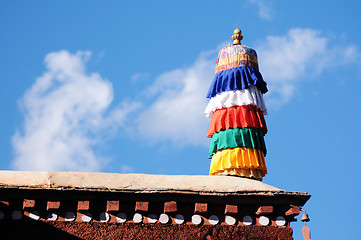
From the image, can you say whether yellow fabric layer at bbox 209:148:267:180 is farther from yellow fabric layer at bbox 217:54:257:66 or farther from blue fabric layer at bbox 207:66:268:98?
yellow fabric layer at bbox 217:54:257:66

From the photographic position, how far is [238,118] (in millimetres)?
15195

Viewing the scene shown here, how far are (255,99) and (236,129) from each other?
0.97 m

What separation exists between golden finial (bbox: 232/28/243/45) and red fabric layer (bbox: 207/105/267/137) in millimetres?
2152

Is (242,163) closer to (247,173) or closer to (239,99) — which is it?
(247,173)

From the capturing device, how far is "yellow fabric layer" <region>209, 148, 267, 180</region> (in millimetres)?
14516

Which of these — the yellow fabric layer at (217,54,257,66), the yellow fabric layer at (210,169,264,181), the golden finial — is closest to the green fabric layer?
the yellow fabric layer at (210,169,264,181)

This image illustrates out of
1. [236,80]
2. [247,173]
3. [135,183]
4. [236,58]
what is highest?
[236,58]

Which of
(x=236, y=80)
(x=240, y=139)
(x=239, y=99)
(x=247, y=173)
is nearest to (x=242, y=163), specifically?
(x=247, y=173)

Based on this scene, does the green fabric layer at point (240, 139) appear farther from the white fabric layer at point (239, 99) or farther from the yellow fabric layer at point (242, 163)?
the white fabric layer at point (239, 99)

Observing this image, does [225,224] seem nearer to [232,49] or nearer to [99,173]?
[99,173]

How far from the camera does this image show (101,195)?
1088 centimetres

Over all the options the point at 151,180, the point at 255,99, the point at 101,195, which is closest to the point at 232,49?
the point at 255,99

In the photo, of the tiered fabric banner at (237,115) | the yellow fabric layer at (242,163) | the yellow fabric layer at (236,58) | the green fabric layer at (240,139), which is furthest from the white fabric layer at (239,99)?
the yellow fabric layer at (242,163)

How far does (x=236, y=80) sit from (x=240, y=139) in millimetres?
1599
